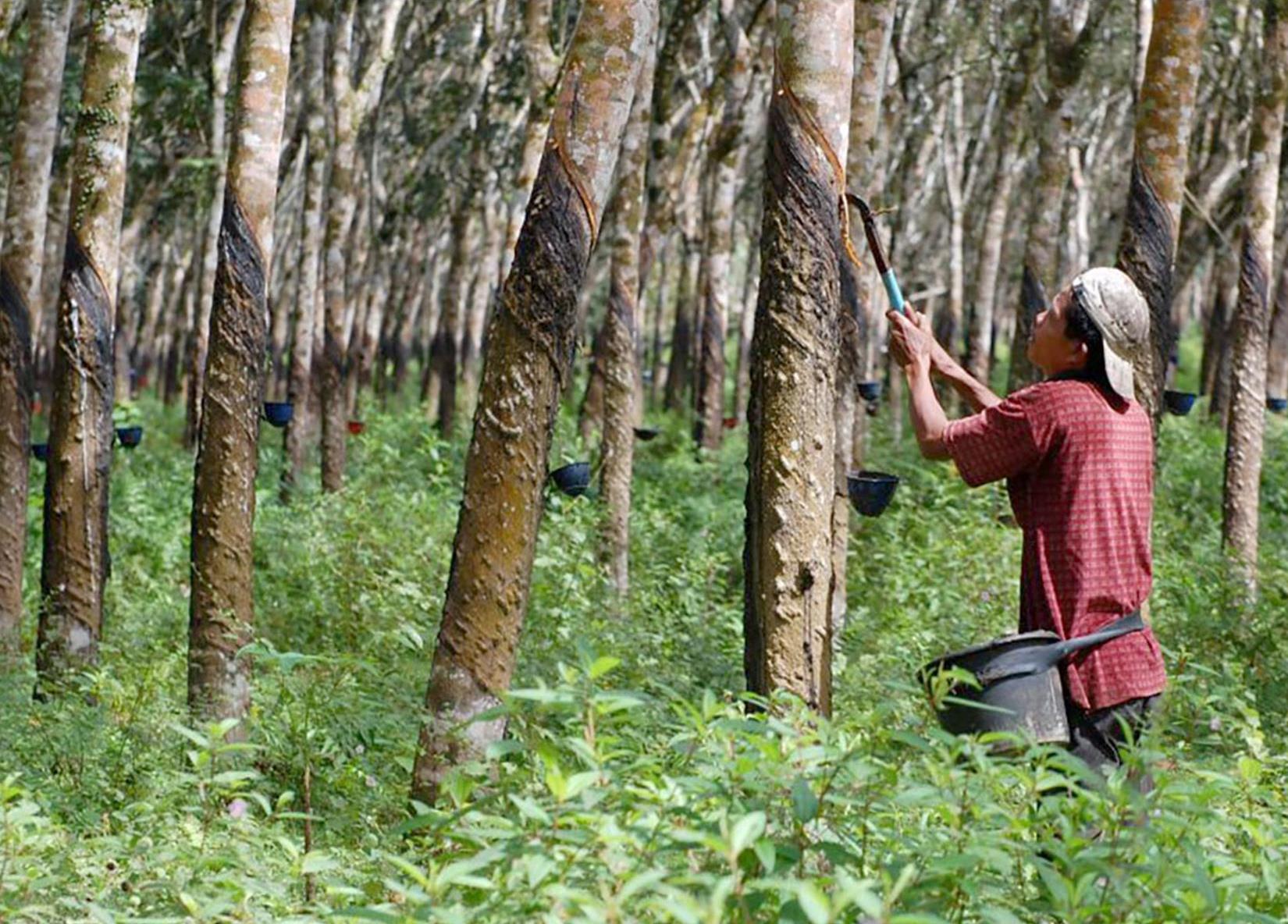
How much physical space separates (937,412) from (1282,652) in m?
4.47

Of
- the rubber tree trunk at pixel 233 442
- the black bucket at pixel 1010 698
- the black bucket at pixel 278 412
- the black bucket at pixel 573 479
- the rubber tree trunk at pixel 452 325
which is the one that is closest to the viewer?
the black bucket at pixel 1010 698

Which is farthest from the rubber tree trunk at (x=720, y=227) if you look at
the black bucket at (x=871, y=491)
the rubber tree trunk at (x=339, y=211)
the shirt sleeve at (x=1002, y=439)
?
the shirt sleeve at (x=1002, y=439)

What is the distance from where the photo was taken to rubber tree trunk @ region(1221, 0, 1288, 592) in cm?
1041

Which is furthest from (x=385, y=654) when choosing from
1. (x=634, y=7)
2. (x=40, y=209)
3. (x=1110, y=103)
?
(x=1110, y=103)

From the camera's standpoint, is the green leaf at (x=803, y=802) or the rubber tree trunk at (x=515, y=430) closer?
the green leaf at (x=803, y=802)

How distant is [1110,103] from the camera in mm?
27219

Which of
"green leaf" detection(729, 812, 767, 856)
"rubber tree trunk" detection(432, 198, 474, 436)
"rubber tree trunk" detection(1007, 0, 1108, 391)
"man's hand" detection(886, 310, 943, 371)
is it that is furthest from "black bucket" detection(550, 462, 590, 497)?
"rubber tree trunk" detection(432, 198, 474, 436)

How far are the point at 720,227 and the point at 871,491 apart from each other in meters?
12.0

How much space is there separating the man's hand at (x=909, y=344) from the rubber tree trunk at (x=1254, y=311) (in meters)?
6.02

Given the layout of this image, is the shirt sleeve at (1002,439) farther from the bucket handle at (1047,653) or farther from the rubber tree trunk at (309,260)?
the rubber tree trunk at (309,260)

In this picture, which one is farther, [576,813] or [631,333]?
[631,333]

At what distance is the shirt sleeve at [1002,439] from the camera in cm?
412

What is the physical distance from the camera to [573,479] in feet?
28.7

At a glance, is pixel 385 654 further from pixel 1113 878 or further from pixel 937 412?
pixel 1113 878
